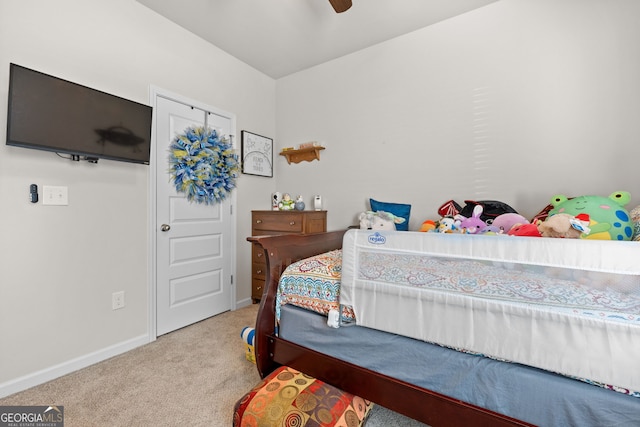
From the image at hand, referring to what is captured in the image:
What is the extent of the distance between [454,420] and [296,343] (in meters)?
0.78

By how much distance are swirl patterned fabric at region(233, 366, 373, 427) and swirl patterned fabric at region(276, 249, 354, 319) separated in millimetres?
339

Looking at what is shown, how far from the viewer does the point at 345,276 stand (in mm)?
1364

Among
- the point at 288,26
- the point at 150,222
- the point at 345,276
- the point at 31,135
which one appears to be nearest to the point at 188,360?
the point at 150,222

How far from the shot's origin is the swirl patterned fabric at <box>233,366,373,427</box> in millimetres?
1155

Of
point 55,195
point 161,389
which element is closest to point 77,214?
point 55,195

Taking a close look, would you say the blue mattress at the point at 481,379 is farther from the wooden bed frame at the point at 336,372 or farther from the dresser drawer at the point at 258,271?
the dresser drawer at the point at 258,271

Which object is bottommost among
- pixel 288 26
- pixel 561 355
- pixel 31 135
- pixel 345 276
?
pixel 561 355

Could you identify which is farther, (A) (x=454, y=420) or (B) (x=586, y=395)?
(A) (x=454, y=420)

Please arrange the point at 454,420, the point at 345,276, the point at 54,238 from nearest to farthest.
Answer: the point at 454,420
the point at 345,276
the point at 54,238

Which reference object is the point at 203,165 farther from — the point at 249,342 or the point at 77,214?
the point at 249,342

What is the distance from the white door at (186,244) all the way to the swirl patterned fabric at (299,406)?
1523 mm

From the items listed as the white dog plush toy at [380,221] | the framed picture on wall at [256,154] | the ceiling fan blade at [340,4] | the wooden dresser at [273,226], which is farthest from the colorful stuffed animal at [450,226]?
the framed picture on wall at [256,154]

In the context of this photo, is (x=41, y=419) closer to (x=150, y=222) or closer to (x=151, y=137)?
(x=150, y=222)

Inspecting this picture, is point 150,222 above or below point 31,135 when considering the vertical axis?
below
